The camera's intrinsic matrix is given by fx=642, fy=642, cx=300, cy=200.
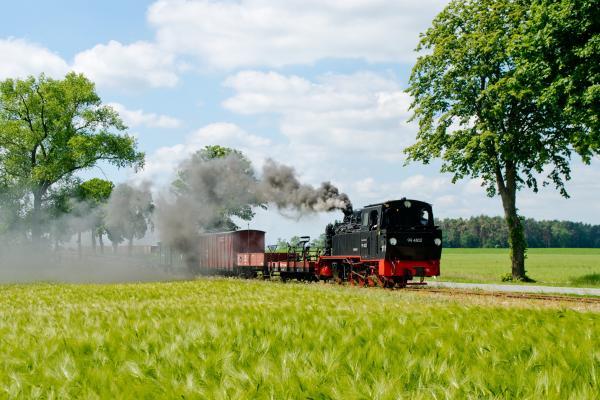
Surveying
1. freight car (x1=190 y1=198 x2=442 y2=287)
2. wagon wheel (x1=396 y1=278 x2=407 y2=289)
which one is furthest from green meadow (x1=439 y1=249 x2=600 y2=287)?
wagon wheel (x1=396 y1=278 x2=407 y2=289)

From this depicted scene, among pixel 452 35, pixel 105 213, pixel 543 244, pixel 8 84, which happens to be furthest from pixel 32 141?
pixel 543 244

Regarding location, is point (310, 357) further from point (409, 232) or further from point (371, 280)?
point (371, 280)

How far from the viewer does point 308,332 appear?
22.5 feet

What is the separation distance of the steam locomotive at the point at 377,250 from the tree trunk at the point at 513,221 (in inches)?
442

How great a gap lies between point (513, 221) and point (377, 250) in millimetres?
14419

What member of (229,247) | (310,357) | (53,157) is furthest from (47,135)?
(310,357)

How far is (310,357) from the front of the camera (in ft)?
17.5

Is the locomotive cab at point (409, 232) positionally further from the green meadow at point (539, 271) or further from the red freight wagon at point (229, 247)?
the red freight wagon at point (229, 247)

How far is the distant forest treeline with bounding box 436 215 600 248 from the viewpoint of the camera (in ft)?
470

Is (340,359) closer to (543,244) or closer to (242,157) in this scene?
(242,157)

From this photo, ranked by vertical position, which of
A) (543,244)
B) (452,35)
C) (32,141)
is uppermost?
(452,35)

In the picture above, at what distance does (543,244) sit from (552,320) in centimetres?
14790

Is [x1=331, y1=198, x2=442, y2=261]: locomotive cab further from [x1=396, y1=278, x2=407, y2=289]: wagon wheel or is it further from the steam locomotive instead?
[x1=396, y1=278, x2=407, y2=289]: wagon wheel

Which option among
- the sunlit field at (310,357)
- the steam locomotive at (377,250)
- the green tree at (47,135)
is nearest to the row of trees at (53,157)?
the green tree at (47,135)
